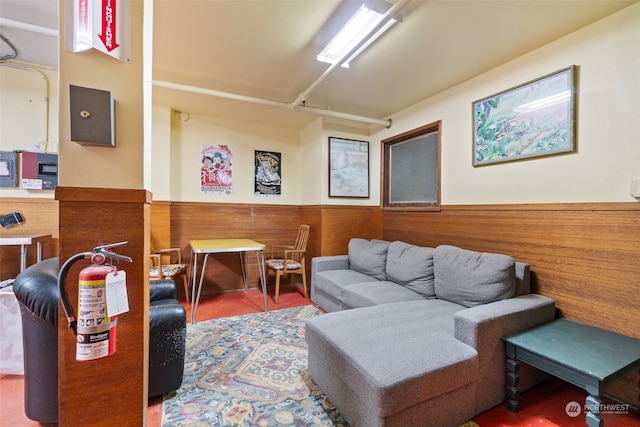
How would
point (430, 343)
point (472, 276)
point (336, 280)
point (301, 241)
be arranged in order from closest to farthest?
1. point (430, 343)
2. point (472, 276)
3. point (336, 280)
4. point (301, 241)

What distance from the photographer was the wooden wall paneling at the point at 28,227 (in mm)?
2697

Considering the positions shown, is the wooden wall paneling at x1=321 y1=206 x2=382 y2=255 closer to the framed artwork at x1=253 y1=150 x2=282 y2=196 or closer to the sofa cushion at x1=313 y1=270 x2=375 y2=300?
the sofa cushion at x1=313 y1=270 x2=375 y2=300

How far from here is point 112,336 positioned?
885mm

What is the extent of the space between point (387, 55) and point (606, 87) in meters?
1.51

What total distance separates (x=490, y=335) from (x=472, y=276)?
59cm

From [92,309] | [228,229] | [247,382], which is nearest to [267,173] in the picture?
[228,229]

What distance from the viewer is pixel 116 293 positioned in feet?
2.89

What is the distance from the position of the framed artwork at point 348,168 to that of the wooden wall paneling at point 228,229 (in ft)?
3.13

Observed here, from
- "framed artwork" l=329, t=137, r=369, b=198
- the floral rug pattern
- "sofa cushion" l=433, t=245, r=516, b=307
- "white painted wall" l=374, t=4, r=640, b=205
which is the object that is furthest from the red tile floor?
"framed artwork" l=329, t=137, r=369, b=198

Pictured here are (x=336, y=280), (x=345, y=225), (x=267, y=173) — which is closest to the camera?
(x=336, y=280)

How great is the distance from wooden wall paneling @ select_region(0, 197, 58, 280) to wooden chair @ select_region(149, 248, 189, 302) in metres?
0.99

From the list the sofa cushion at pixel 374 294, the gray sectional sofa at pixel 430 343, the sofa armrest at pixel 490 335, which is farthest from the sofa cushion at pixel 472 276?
the sofa cushion at pixel 374 294

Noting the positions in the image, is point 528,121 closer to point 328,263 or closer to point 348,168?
point 348,168

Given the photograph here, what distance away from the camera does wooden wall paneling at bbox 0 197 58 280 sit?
2697mm
